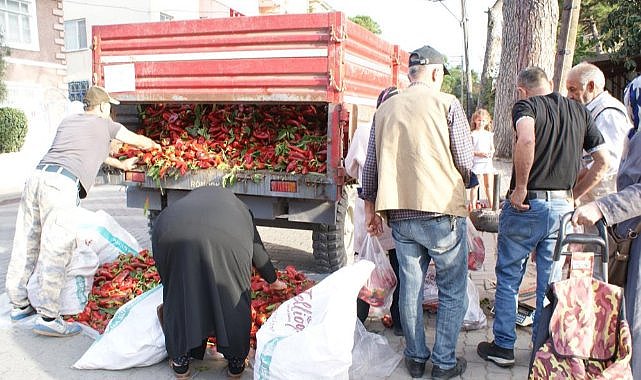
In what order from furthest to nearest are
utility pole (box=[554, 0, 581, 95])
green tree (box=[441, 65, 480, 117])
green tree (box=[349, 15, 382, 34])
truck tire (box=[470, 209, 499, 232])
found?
green tree (box=[349, 15, 382, 34]) → green tree (box=[441, 65, 480, 117]) → truck tire (box=[470, 209, 499, 232]) → utility pole (box=[554, 0, 581, 95])

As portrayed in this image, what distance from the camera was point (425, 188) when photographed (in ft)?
10.5

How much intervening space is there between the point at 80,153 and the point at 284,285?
2.01 meters

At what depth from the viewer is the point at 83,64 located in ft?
93.4

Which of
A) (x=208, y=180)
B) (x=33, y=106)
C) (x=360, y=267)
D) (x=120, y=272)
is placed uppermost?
(x=33, y=106)

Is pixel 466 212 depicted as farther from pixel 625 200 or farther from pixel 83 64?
pixel 83 64

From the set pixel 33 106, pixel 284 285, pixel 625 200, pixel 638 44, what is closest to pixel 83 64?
pixel 33 106

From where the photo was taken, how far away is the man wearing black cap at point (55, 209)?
430cm

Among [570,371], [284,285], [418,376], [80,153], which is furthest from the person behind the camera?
[80,153]

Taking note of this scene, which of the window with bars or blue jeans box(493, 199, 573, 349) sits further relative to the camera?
the window with bars

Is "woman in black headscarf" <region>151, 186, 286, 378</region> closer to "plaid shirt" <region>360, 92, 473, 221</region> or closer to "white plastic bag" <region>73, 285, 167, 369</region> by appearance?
"white plastic bag" <region>73, 285, 167, 369</region>

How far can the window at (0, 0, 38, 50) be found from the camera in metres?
22.3

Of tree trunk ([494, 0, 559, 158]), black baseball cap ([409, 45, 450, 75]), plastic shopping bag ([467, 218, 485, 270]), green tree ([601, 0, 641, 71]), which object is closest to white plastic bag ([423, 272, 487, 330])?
plastic shopping bag ([467, 218, 485, 270])

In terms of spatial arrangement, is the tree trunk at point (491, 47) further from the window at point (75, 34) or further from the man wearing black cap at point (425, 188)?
the window at point (75, 34)

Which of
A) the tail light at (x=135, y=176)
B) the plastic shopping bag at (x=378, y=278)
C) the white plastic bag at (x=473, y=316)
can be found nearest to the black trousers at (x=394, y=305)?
the plastic shopping bag at (x=378, y=278)
